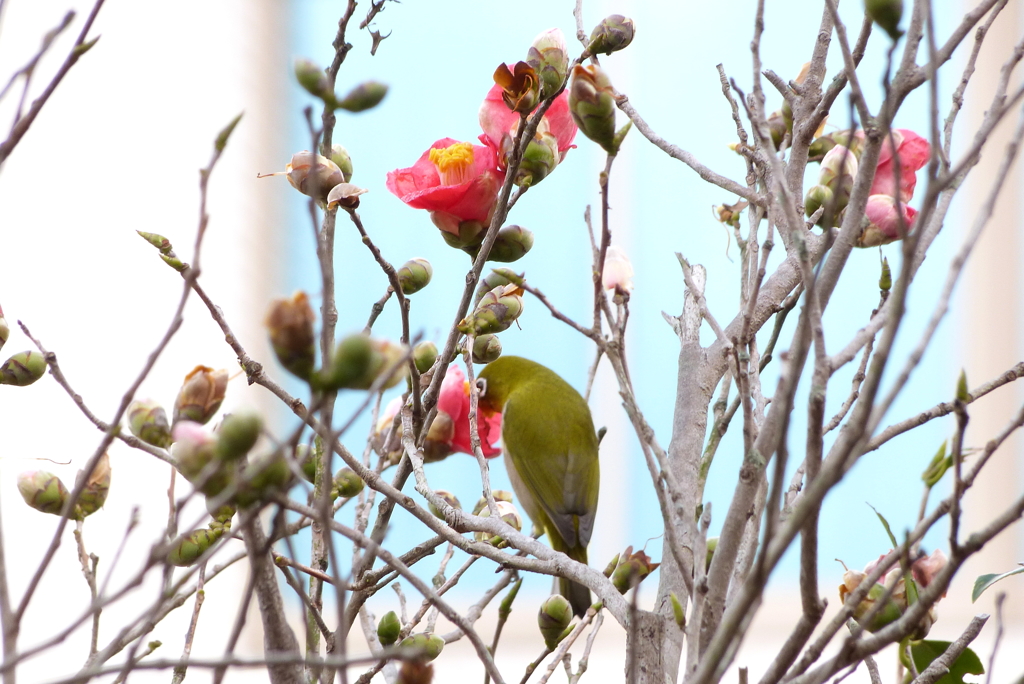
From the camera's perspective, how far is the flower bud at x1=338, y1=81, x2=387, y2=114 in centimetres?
24

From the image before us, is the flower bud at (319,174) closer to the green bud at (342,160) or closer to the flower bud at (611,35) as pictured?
the green bud at (342,160)

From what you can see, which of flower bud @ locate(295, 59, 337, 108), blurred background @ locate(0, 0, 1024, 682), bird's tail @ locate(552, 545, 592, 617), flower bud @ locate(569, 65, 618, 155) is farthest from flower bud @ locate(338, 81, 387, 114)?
blurred background @ locate(0, 0, 1024, 682)

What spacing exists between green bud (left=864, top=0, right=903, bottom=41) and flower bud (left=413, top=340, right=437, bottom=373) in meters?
0.28

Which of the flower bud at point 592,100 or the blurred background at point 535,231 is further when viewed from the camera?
the blurred background at point 535,231

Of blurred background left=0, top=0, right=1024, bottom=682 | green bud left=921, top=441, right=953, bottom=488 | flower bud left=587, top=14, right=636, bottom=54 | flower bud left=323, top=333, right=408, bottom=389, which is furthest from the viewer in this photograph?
blurred background left=0, top=0, right=1024, bottom=682

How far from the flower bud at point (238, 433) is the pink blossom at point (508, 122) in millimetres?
237

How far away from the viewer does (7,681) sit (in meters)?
0.24

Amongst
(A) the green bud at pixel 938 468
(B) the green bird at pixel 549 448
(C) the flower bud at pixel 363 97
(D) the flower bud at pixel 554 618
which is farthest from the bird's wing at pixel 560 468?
(C) the flower bud at pixel 363 97

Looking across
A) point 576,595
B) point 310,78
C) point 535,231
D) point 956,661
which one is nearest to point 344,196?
point 310,78

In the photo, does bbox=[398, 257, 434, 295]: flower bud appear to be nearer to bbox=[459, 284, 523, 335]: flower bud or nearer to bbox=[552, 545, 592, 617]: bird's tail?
bbox=[459, 284, 523, 335]: flower bud

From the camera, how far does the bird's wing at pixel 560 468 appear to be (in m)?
0.88

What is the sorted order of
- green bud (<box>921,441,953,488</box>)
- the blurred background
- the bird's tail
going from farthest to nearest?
the blurred background < the bird's tail < green bud (<box>921,441,953,488</box>)

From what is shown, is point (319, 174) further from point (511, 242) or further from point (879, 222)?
point (879, 222)

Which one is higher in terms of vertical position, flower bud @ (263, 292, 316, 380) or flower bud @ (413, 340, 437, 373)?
flower bud @ (413, 340, 437, 373)
